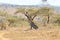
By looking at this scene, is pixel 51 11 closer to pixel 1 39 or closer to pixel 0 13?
pixel 0 13

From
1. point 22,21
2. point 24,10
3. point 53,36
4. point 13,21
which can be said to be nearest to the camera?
point 53,36

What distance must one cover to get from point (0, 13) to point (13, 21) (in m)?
6.11

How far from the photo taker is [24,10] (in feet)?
87.0

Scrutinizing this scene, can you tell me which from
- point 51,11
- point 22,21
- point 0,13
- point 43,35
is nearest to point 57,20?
point 51,11

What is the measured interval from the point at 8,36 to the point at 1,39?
1162mm

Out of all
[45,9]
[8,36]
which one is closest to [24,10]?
[45,9]

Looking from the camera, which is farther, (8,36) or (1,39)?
(8,36)

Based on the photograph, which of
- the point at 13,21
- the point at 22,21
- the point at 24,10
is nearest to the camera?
the point at 24,10

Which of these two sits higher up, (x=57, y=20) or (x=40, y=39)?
(x=40, y=39)

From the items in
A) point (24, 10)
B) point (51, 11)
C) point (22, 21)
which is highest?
point (24, 10)

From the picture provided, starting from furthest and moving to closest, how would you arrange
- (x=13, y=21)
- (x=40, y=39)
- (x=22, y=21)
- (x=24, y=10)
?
(x=22, y=21) < (x=13, y=21) < (x=24, y=10) < (x=40, y=39)

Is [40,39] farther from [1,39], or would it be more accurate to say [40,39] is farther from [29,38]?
[1,39]

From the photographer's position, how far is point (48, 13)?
32.4 meters

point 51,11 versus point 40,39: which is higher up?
point 40,39
